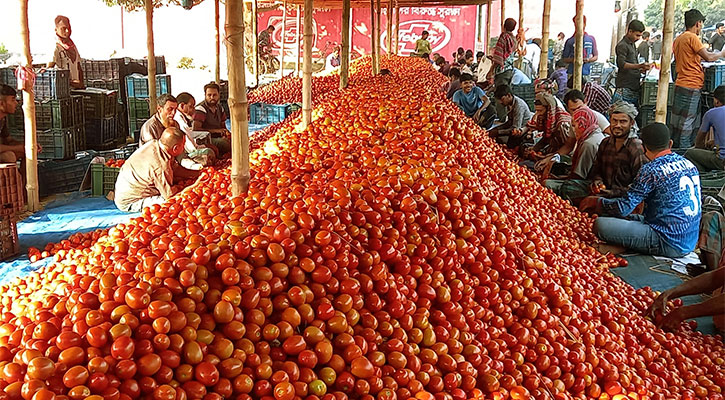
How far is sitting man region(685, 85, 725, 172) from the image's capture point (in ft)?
18.9

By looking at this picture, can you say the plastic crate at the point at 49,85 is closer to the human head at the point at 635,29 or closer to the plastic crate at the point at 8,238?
the plastic crate at the point at 8,238

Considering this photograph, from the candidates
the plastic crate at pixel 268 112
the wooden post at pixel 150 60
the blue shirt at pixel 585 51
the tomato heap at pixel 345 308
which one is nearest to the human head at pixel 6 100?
the wooden post at pixel 150 60

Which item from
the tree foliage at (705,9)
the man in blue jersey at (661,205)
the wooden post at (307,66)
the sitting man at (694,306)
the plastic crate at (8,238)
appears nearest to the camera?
the sitting man at (694,306)

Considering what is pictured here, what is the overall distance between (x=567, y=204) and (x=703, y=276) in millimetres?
1745

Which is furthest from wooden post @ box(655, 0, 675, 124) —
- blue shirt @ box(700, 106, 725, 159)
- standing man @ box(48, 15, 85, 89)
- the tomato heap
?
standing man @ box(48, 15, 85, 89)

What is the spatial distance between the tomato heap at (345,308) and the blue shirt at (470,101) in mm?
5695

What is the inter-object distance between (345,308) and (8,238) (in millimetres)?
2855

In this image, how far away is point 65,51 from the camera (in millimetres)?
7527

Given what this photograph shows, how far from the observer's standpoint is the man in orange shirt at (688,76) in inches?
271

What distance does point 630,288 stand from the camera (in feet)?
10.6

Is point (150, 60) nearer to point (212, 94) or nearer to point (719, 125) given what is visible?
point (212, 94)

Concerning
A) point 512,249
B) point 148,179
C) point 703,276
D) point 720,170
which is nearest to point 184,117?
point 148,179

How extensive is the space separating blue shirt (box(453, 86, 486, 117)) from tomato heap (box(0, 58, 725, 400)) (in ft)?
18.7

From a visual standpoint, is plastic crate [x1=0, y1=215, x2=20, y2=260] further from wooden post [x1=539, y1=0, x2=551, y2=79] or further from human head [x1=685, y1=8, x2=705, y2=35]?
wooden post [x1=539, y1=0, x2=551, y2=79]
